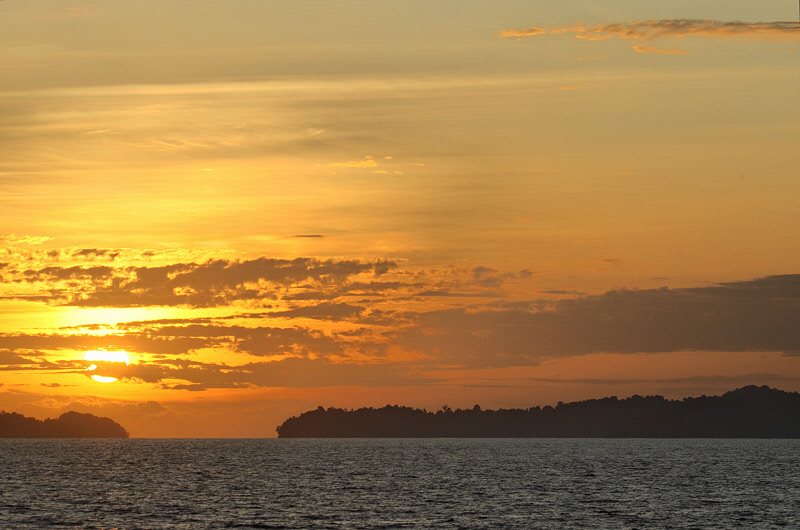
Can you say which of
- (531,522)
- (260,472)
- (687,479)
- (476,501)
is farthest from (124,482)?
(687,479)

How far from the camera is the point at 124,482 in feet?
540

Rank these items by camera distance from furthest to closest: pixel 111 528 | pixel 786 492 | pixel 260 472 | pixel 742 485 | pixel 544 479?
pixel 260 472 → pixel 544 479 → pixel 742 485 → pixel 786 492 → pixel 111 528

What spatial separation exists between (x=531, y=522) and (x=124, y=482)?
87.7 metres

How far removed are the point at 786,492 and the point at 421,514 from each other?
6987 cm

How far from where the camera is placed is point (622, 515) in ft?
365

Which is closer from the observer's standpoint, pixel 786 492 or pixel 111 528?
pixel 111 528

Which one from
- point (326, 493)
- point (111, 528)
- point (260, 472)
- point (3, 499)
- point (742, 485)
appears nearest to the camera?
point (111, 528)

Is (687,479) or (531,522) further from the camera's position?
(687,479)

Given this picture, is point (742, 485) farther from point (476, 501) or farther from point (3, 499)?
point (3, 499)

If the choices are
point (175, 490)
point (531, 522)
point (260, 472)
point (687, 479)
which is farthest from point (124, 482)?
point (687, 479)

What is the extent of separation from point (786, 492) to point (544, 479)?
43791 mm

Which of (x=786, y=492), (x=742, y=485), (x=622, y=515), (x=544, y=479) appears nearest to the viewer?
(x=622, y=515)

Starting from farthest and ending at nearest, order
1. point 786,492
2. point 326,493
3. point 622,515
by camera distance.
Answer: point 786,492, point 326,493, point 622,515

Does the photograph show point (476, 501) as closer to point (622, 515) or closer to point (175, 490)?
point (622, 515)
